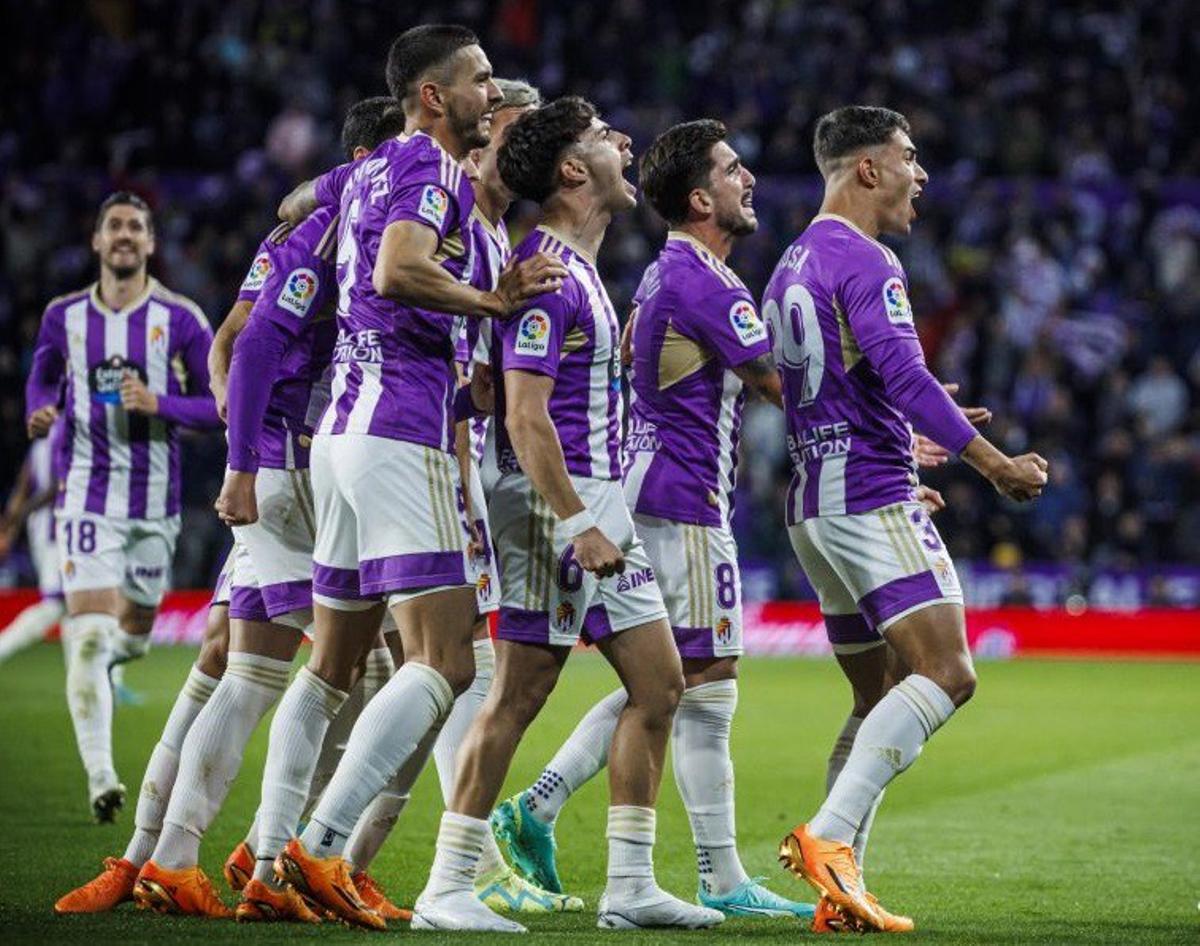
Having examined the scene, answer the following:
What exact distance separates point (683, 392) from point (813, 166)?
16.6 metres

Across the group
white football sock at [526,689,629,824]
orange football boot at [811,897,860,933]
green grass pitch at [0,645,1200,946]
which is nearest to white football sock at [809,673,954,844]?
orange football boot at [811,897,860,933]

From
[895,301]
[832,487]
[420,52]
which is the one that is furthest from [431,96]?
[832,487]

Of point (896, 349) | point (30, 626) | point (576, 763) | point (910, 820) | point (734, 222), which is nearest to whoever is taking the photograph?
point (896, 349)

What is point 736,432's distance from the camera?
7328 millimetres

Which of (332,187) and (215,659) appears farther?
(215,659)

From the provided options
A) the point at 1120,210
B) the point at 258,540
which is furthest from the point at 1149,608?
the point at 258,540

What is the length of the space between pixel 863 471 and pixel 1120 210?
1690cm

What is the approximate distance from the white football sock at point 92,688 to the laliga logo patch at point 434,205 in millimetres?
4257

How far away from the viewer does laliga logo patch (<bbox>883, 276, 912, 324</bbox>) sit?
666 cm

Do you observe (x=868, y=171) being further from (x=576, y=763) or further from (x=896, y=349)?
(x=576, y=763)

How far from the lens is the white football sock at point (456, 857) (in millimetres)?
6293

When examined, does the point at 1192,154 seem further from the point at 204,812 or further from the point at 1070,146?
the point at 204,812

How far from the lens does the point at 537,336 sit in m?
6.39

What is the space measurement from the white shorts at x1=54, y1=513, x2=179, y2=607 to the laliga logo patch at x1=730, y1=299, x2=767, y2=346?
14.7 feet
